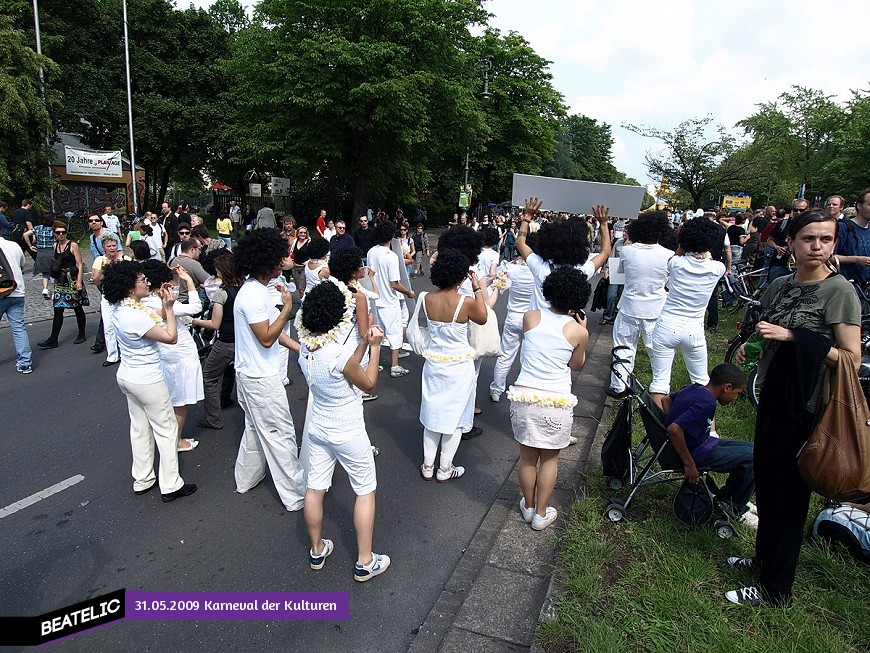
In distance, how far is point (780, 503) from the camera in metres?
2.73

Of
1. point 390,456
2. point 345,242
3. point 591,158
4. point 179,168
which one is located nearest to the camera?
point 390,456

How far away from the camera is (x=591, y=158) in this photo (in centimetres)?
7675

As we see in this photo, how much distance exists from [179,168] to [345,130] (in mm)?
15449

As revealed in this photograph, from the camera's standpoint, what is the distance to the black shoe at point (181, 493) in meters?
4.08

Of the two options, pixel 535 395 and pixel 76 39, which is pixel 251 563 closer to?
pixel 535 395

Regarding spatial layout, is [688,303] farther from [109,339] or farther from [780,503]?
[109,339]

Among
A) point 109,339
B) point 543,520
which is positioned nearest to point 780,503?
point 543,520

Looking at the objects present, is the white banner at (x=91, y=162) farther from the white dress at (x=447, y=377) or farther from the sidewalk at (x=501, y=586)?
the sidewalk at (x=501, y=586)

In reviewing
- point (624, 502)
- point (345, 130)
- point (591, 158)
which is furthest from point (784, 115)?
point (624, 502)

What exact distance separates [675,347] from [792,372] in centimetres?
248

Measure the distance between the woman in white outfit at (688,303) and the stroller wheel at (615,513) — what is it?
1.28 metres

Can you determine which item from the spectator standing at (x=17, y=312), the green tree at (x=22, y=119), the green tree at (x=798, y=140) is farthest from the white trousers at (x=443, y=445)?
the green tree at (x=798, y=140)

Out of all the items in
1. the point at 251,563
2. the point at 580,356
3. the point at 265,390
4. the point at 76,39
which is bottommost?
the point at 251,563

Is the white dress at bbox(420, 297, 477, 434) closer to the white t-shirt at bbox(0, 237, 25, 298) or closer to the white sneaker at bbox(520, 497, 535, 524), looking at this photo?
the white sneaker at bbox(520, 497, 535, 524)
